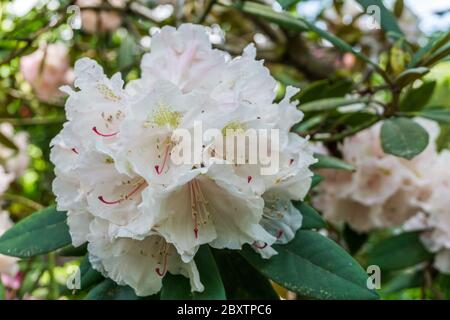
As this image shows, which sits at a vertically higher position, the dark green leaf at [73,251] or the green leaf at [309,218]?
the green leaf at [309,218]

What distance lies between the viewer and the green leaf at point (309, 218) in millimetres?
852

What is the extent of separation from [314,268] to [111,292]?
0.90ft

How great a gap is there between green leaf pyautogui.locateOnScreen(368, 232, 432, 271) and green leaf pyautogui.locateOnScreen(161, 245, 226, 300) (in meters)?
0.58

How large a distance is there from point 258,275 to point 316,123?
1.52 feet

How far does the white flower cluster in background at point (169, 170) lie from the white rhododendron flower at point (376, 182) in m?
0.43

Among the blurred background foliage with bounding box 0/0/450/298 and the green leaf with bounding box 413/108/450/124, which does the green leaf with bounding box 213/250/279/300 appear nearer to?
the blurred background foliage with bounding box 0/0/450/298

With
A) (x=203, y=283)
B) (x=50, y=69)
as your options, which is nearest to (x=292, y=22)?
(x=203, y=283)

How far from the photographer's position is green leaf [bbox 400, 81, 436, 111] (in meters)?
1.20

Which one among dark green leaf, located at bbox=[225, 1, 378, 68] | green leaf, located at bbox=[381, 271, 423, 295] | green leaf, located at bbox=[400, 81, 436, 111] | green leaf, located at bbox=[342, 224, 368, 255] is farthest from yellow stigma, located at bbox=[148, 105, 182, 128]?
green leaf, located at bbox=[381, 271, 423, 295]

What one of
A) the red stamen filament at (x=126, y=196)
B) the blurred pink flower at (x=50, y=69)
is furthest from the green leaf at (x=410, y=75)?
the blurred pink flower at (x=50, y=69)

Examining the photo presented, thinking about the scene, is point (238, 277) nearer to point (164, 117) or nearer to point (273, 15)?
point (164, 117)

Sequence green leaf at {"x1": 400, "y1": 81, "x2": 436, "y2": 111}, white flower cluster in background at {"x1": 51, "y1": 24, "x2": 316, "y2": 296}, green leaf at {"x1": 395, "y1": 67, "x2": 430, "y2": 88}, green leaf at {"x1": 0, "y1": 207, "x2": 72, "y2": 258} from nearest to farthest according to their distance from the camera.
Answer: white flower cluster in background at {"x1": 51, "y1": 24, "x2": 316, "y2": 296}
green leaf at {"x1": 0, "y1": 207, "x2": 72, "y2": 258}
green leaf at {"x1": 395, "y1": 67, "x2": 430, "y2": 88}
green leaf at {"x1": 400, "y1": 81, "x2": 436, "y2": 111}

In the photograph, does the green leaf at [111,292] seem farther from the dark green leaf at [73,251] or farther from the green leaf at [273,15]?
the green leaf at [273,15]

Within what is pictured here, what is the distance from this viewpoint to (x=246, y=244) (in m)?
0.82
